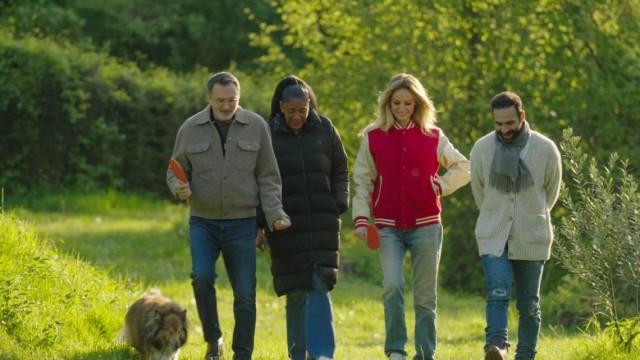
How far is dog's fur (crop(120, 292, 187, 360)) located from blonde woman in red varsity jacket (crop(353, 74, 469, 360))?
141cm

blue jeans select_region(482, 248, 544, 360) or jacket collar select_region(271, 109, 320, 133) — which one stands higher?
jacket collar select_region(271, 109, 320, 133)

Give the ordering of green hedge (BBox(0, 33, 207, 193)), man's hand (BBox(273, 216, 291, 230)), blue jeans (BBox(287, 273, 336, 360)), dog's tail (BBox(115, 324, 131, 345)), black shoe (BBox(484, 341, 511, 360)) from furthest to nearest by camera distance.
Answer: green hedge (BBox(0, 33, 207, 193)) < dog's tail (BBox(115, 324, 131, 345)) < blue jeans (BBox(287, 273, 336, 360)) < man's hand (BBox(273, 216, 291, 230)) < black shoe (BBox(484, 341, 511, 360))

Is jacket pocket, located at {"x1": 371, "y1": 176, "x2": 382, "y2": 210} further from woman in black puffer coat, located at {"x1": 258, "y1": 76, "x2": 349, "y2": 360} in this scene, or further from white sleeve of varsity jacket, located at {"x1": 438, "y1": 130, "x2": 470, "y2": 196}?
white sleeve of varsity jacket, located at {"x1": 438, "y1": 130, "x2": 470, "y2": 196}

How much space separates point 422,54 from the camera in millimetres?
19609

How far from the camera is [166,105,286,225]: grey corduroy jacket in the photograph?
921 cm

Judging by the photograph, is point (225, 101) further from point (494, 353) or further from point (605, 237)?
point (605, 237)

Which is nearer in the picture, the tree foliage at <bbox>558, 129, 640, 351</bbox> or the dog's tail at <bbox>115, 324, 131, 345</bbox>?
the tree foliage at <bbox>558, 129, 640, 351</bbox>

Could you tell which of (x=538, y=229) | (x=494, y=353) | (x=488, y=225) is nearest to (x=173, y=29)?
(x=488, y=225)

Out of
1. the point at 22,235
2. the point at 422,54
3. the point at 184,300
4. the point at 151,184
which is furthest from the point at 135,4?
the point at 22,235

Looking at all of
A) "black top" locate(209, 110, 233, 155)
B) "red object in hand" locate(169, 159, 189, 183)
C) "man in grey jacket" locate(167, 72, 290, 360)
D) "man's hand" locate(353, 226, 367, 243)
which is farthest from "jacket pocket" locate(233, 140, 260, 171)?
"man's hand" locate(353, 226, 367, 243)

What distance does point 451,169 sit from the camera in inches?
371

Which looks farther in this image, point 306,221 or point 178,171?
point 306,221

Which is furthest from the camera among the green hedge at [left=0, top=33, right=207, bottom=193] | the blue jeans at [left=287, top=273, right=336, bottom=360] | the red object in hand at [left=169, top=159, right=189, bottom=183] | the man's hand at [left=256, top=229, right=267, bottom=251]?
the green hedge at [left=0, top=33, right=207, bottom=193]

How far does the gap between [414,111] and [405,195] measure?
0.61 m
